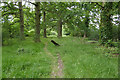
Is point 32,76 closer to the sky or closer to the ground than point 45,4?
closer to the ground

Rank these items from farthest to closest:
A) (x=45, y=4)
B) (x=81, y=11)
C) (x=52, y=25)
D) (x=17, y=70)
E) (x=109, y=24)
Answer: (x=52, y=25), (x=45, y=4), (x=109, y=24), (x=81, y=11), (x=17, y=70)

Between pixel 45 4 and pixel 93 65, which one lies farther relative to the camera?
pixel 45 4

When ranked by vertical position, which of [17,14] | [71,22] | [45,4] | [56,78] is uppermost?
[45,4]

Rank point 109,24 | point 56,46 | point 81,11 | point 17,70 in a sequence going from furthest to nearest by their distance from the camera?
point 56,46
point 109,24
point 81,11
point 17,70

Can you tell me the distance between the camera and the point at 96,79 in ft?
14.8

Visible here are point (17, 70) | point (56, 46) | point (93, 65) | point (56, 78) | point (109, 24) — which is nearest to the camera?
point (56, 78)

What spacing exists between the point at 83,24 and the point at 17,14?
1126cm

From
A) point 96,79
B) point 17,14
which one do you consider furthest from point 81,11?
point 17,14

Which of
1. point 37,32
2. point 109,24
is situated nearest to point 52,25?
point 37,32

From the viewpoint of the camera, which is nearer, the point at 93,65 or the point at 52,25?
the point at 93,65

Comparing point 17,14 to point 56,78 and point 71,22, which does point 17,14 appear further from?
point 56,78

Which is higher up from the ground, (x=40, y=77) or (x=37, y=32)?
(x=37, y=32)

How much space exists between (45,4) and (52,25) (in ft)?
10.8

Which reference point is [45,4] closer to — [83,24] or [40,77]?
[83,24]
